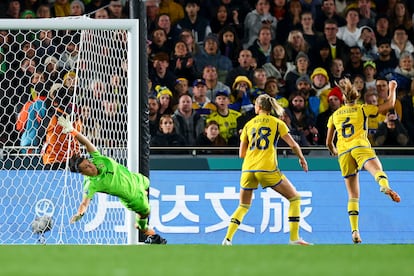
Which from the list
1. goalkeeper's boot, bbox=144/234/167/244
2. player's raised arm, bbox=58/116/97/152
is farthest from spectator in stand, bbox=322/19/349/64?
player's raised arm, bbox=58/116/97/152

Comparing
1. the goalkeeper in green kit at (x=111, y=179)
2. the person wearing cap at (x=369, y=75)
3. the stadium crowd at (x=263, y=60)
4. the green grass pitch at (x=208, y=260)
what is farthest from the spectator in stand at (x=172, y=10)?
the green grass pitch at (x=208, y=260)

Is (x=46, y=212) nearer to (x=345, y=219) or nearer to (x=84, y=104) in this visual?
(x=84, y=104)

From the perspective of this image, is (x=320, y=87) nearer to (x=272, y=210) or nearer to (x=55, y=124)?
(x=272, y=210)

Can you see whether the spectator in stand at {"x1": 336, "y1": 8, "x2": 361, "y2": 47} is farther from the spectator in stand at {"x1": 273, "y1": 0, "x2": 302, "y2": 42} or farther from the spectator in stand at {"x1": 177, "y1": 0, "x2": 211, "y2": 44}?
the spectator in stand at {"x1": 177, "y1": 0, "x2": 211, "y2": 44}

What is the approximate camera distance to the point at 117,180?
36.9 feet

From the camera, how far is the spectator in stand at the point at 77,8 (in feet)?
53.1

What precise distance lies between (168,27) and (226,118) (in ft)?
6.39

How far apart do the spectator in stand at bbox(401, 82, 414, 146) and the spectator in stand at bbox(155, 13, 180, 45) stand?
309 cm

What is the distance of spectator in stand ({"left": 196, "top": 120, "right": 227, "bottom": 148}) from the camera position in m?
14.3

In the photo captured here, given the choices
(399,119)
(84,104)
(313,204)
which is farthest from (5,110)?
(399,119)

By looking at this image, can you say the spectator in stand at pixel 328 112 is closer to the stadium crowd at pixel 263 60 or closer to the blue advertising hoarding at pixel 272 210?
the stadium crowd at pixel 263 60

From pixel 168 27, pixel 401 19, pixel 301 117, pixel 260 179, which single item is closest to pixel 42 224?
pixel 260 179

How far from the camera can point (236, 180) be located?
1405cm

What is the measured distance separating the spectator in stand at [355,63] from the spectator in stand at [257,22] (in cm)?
107
